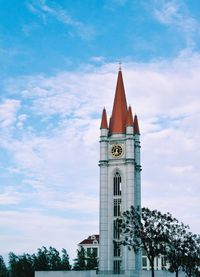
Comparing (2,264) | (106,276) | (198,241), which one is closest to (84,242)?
(2,264)

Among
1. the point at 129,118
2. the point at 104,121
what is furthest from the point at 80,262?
the point at 129,118

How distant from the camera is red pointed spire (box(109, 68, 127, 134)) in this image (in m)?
107

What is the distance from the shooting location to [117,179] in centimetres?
10325

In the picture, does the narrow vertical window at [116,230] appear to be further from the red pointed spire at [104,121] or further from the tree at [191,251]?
the tree at [191,251]

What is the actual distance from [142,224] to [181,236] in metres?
5.43

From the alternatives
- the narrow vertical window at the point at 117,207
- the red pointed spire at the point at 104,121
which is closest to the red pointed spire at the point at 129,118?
the red pointed spire at the point at 104,121

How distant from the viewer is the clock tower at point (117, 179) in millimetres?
98188

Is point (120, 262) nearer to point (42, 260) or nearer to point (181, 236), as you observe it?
point (42, 260)

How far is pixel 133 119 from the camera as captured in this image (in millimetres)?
108750

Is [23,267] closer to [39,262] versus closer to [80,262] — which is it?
[39,262]

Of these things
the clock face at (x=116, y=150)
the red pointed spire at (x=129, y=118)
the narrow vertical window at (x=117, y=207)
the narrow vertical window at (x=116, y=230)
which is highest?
→ the red pointed spire at (x=129, y=118)

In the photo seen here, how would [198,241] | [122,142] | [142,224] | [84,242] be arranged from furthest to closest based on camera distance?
1. [84,242]
2. [122,142]
3. [198,241]
4. [142,224]

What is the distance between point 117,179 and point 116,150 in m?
5.86

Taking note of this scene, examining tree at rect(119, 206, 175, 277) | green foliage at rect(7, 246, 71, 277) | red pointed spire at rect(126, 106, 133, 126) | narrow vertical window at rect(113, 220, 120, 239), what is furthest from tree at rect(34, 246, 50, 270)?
tree at rect(119, 206, 175, 277)
